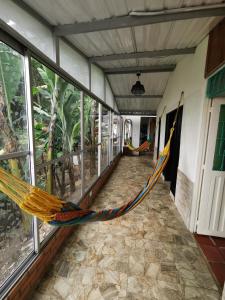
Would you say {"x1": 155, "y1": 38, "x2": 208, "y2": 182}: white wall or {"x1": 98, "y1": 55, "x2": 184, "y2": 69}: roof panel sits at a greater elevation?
{"x1": 98, "y1": 55, "x2": 184, "y2": 69}: roof panel

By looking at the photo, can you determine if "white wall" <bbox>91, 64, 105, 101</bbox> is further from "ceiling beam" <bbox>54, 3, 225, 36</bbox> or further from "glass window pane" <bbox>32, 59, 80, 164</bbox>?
"ceiling beam" <bbox>54, 3, 225, 36</bbox>

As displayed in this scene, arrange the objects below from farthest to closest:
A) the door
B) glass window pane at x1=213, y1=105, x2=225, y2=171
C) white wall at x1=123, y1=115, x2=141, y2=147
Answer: the door
white wall at x1=123, y1=115, x2=141, y2=147
glass window pane at x1=213, y1=105, x2=225, y2=171

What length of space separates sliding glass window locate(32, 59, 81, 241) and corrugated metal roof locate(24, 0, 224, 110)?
21.5 inches

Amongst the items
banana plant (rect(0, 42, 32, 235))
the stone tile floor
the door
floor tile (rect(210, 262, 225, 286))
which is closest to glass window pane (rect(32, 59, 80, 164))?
banana plant (rect(0, 42, 32, 235))

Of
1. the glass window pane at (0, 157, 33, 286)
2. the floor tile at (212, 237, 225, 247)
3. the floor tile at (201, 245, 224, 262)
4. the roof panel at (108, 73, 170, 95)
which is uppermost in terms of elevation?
the roof panel at (108, 73, 170, 95)

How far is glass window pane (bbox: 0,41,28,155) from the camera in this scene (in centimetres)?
124

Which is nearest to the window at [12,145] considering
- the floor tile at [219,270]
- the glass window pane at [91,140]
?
the glass window pane at [91,140]

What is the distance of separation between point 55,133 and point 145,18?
→ 1.68m

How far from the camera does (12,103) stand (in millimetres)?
1324

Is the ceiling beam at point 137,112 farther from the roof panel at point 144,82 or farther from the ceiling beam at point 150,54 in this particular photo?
the ceiling beam at point 150,54

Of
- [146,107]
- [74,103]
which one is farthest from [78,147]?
[146,107]

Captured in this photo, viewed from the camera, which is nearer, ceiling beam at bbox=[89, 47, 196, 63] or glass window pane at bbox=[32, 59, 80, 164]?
glass window pane at bbox=[32, 59, 80, 164]

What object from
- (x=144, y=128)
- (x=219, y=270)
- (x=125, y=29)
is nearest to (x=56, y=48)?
(x=125, y=29)

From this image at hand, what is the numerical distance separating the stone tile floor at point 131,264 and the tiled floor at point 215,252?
0.08 metres
